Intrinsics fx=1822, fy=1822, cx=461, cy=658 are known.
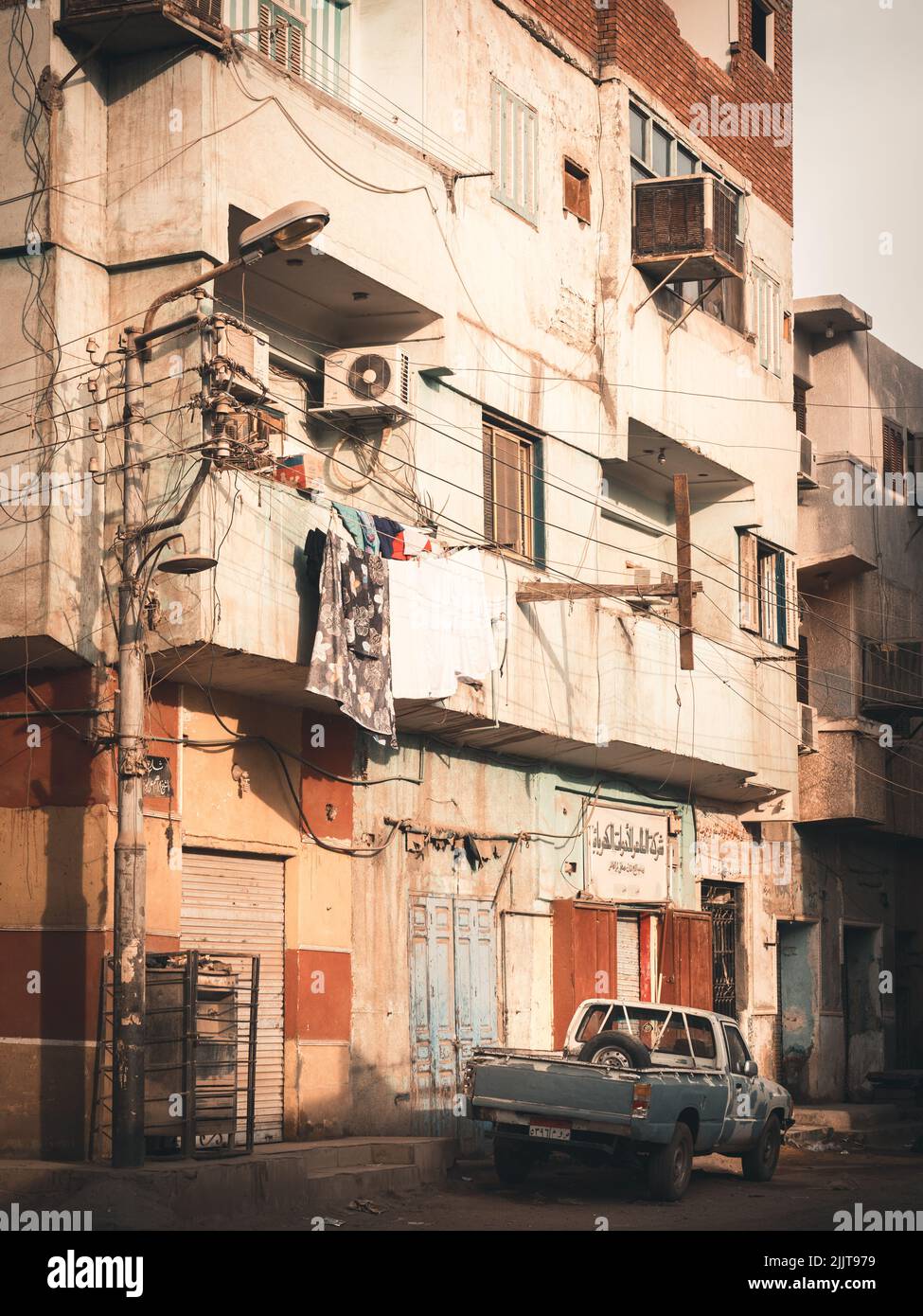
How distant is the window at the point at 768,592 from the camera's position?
1077 inches

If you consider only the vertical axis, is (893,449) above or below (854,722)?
above

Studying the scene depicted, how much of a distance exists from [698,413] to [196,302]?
1084 cm

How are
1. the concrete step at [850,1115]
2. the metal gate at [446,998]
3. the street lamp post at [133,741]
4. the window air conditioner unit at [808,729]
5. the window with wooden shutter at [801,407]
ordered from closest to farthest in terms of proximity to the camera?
the street lamp post at [133,741] → the metal gate at [446,998] → the concrete step at [850,1115] → the window air conditioner unit at [808,729] → the window with wooden shutter at [801,407]

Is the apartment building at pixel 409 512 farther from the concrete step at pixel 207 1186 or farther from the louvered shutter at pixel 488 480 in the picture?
the concrete step at pixel 207 1186

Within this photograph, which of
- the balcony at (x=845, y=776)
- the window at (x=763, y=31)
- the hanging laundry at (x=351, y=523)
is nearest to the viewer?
the hanging laundry at (x=351, y=523)

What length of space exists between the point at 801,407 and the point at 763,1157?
16578 mm

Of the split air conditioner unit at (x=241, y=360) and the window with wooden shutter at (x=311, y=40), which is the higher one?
the window with wooden shutter at (x=311, y=40)

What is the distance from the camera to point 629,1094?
1553cm

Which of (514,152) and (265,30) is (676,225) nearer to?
(514,152)

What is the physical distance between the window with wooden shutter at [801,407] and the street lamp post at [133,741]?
18.6m

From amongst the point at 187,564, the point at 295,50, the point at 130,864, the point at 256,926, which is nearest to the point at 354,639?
the point at 187,564

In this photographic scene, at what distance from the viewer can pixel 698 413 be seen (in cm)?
2527

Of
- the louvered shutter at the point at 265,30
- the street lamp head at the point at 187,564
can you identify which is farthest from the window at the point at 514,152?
the street lamp head at the point at 187,564
